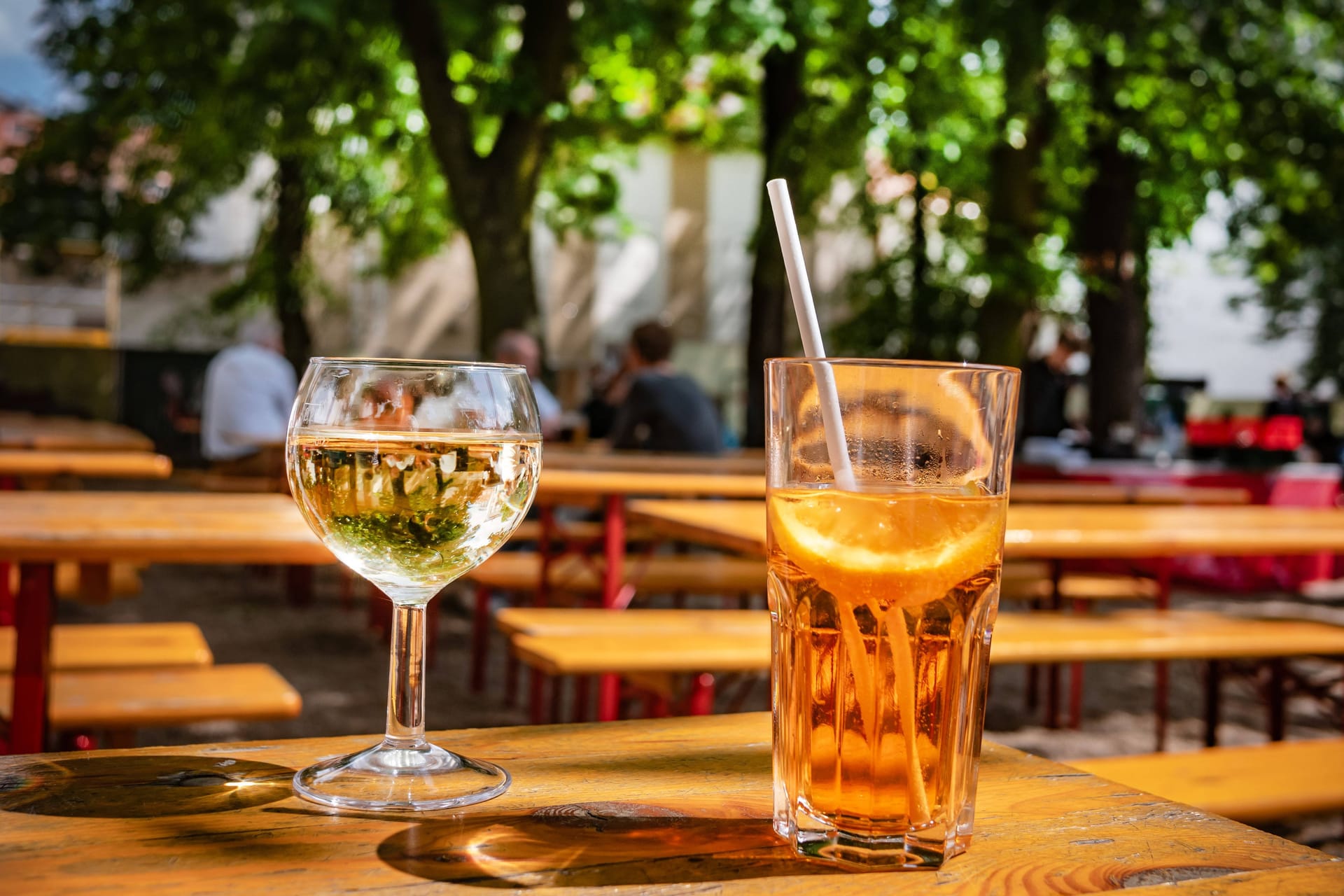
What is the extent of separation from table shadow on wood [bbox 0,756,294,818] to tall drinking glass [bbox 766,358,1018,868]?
29 centimetres

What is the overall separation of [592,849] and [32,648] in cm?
168

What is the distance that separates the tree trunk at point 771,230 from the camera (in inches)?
400

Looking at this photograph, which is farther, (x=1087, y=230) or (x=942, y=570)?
(x=1087, y=230)

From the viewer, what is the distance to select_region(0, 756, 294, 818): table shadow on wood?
0.68 meters

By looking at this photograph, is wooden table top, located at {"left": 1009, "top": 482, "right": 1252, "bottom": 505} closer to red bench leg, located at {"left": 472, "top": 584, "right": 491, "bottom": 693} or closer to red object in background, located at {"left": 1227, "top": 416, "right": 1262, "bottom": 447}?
red bench leg, located at {"left": 472, "top": 584, "right": 491, "bottom": 693}

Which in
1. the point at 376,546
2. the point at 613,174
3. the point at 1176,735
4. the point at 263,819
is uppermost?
the point at 613,174

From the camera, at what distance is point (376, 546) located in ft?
2.54

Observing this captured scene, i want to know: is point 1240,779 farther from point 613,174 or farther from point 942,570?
point 613,174

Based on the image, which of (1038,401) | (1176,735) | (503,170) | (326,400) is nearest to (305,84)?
(503,170)

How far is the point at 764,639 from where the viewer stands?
303 cm

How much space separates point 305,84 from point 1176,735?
7.10 meters

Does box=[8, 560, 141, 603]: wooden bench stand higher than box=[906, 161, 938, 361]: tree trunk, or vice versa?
box=[906, 161, 938, 361]: tree trunk

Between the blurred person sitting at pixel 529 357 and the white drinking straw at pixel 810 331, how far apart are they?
603 cm

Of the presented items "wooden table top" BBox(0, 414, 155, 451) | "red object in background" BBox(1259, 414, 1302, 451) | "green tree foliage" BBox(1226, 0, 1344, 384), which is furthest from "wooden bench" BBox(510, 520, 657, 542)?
"red object in background" BBox(1259, 414, 1302, 451)
